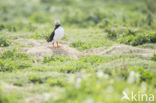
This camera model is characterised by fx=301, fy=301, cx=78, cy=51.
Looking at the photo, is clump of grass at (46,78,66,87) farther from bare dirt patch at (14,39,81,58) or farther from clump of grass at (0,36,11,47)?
clump of grass at (0,36,11,47)

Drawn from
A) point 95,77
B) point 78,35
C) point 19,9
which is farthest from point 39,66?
point 19,9

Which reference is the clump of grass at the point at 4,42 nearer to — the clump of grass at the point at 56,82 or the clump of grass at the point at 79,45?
the clump of grass at the point at 79,45

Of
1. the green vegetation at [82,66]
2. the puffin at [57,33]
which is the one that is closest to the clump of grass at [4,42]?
the green vegetation at [82,66]

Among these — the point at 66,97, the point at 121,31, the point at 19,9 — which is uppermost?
the point at 19,9

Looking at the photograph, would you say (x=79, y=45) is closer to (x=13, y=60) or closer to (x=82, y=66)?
(x=82, y=66)

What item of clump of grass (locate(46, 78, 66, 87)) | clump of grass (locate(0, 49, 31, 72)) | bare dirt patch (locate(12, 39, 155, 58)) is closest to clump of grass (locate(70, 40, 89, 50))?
bare dirt patch (locate(12, 39, 155, 58))

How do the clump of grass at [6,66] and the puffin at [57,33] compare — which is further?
the puffin at [57,33]

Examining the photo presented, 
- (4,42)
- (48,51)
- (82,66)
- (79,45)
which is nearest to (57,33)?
(48,51)

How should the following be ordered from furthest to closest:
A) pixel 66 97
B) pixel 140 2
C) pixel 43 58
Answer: pixel 140 2 < pixel 43 58 < pixel 66 97

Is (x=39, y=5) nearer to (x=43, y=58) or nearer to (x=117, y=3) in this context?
(x=117, y=3)

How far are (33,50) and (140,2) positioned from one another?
1552 centimetres

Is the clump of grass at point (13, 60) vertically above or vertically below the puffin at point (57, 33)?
below

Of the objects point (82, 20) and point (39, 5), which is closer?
point (82, 20)

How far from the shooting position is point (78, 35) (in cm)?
1297
